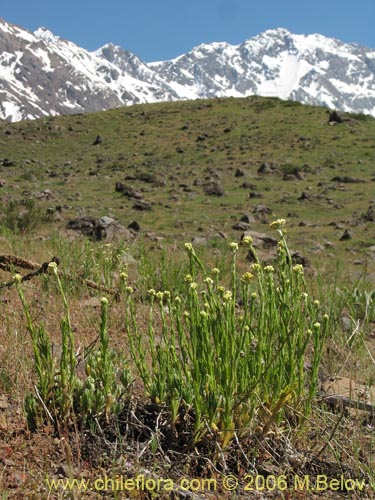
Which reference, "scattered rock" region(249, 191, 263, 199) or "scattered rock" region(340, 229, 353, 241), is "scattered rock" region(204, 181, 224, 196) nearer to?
"scattered rock" region(249, 191, 263, 199)

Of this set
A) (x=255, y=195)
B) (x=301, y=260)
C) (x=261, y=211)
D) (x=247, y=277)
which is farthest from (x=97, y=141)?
(x=247, y=277)

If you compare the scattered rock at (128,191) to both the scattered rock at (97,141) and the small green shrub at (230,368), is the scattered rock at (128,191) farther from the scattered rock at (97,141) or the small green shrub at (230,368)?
the small green shrub at (230,368)

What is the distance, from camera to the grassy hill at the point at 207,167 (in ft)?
45.0

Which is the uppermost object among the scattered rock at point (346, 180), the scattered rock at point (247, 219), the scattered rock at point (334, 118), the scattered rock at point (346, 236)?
the scattered rock at point (334, 118)

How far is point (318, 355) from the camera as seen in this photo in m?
2.42

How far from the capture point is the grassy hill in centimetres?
1373

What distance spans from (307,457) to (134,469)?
78 centimetres

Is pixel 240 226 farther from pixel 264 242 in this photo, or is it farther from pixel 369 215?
pixel 369 215

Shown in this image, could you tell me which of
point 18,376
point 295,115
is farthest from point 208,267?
point 295,115

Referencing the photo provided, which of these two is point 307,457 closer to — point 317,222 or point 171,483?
point 171,483

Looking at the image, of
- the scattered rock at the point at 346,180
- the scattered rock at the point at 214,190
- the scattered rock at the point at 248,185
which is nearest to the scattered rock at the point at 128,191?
the scattered rock at the point at 214,190

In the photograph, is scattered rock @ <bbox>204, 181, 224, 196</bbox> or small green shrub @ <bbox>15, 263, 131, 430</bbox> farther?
scattered rock @ <bbox>204, 181, 224, 196</bbox>

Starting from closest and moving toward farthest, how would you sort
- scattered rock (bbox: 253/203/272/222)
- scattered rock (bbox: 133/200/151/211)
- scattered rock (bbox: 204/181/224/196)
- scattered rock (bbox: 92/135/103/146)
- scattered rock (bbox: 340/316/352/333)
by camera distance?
scattered rock (bbox: 340/316/352/333)
scattered rock (bbox: 253/203/272/222)
scattered rock (bbox: 133/200/151/211)
scattered rock (bbox: 204/181/224/196)
scattered rock (bbox: 92/135/103/146)

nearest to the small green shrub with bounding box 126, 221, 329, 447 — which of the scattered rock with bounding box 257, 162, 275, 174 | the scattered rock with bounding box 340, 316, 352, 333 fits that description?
the scattered rock with bounding box 340, 316, 352, 333
